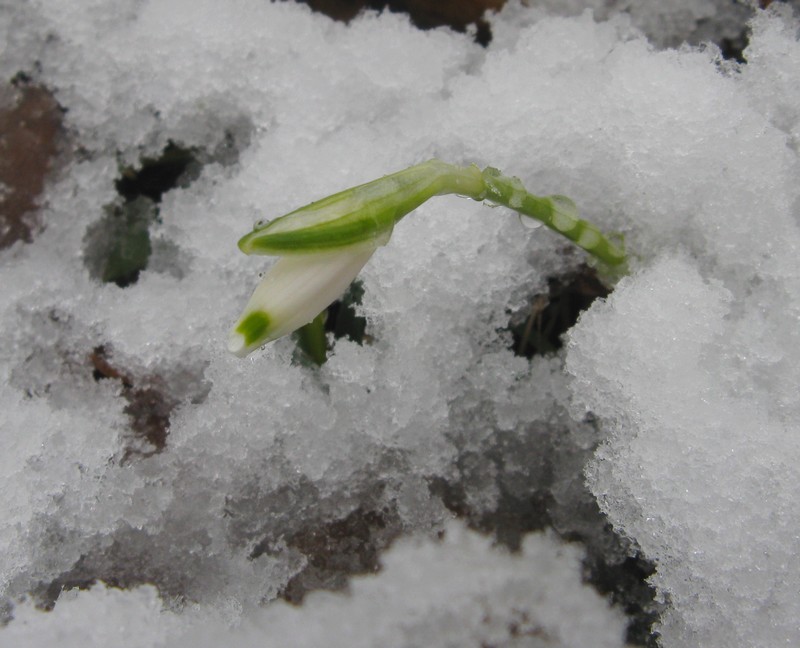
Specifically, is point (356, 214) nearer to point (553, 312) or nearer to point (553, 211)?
point (553, 211)

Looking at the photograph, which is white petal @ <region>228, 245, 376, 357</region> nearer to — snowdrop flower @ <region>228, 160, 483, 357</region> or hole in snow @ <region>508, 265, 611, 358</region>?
snowdrop flower @ <region>228, 160, 483, 357</region>

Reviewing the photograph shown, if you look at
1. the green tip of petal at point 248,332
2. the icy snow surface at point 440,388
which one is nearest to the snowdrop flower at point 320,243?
the green tip of petal at point 248,332

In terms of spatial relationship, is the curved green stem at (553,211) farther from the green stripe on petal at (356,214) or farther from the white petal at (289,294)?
the white petal at (289,294)

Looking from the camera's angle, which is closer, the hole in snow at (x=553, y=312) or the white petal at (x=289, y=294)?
the white petal at (x=289, y=294)

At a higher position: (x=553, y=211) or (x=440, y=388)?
(x=553, y=211)

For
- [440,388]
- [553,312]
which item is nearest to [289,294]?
[440,388]

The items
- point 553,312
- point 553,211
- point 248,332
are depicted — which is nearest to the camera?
point 248,332

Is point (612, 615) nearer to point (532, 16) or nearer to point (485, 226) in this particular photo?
point (485, 226)

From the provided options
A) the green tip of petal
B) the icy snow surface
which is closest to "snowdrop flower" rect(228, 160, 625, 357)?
the green tip of petal
